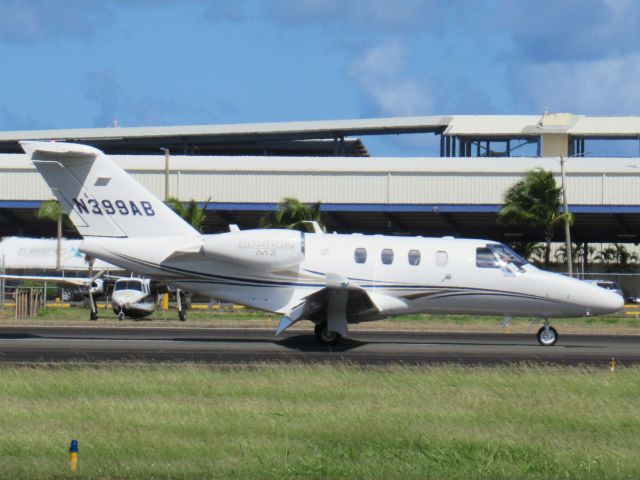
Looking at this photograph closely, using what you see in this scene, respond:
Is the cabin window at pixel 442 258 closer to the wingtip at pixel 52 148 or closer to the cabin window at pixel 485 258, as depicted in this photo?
the cabin window at pixel 485 258

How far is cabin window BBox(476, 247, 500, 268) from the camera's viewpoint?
1038 inches

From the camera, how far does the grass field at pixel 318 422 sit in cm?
1102

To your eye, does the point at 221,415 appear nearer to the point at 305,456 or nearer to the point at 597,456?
the point at 305,456

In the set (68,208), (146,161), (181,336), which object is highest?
(146,161)

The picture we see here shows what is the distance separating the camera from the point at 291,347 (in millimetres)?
25562

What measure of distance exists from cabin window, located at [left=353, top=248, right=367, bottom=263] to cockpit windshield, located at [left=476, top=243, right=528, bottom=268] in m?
2.74

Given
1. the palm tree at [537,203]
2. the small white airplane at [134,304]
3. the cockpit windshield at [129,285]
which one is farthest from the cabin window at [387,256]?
the palm tree at [537,203]

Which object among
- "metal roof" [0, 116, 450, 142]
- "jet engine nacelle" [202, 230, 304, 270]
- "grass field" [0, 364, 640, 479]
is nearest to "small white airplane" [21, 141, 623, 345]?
"jet engine nacelle" [202, 230, 304, 270]

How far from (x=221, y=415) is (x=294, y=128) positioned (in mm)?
59902

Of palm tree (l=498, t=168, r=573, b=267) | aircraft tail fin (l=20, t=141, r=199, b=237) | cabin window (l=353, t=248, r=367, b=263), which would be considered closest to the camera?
aircraft tail fin (l=20, t=141, r=199, b=237)

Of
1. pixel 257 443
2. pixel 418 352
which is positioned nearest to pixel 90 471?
pixel 257 443

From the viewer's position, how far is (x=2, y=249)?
2383 inches

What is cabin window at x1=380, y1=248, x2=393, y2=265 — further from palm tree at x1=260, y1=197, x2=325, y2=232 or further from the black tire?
the black tire

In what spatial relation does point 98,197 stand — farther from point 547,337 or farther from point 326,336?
point 547,337
